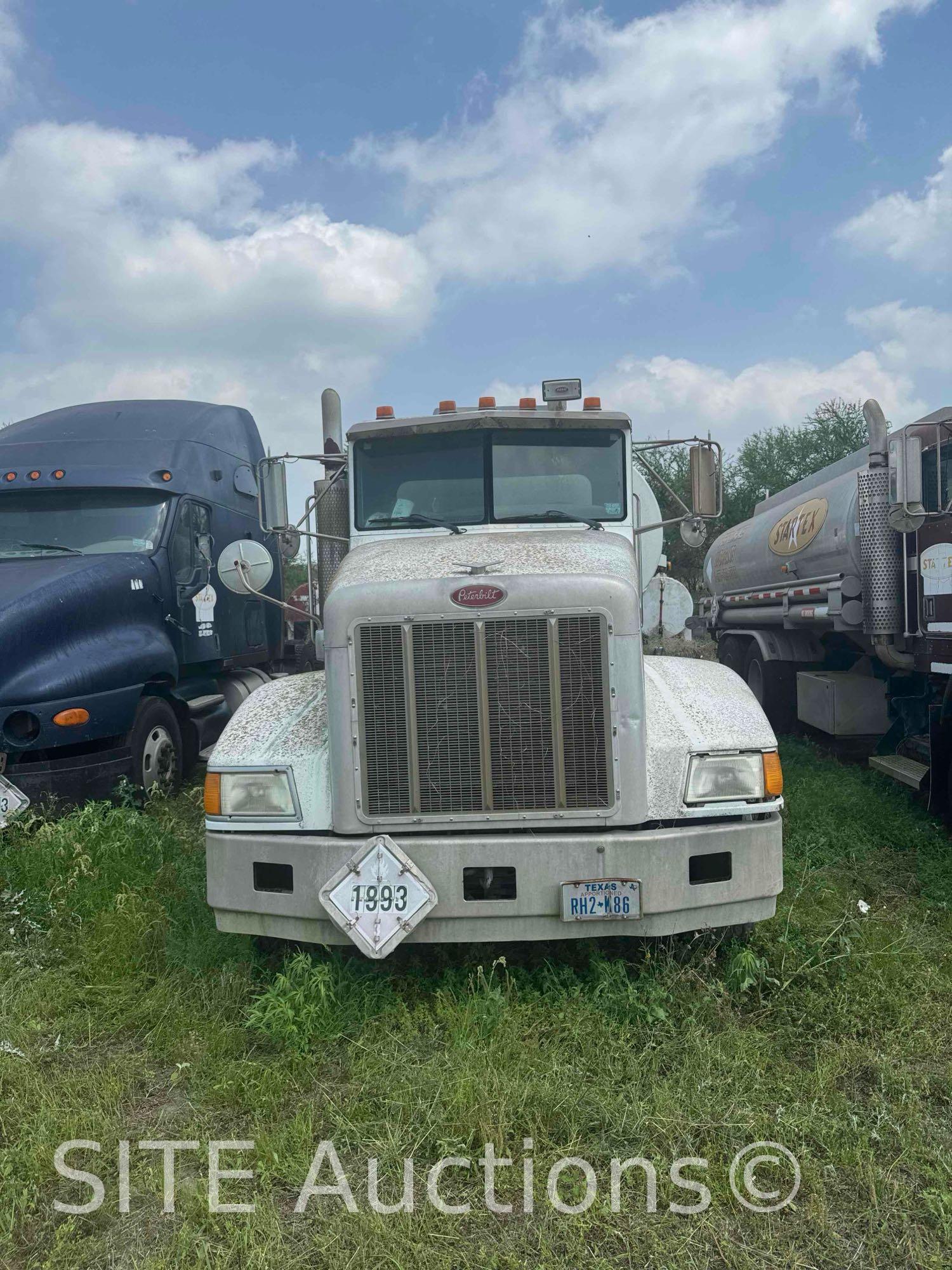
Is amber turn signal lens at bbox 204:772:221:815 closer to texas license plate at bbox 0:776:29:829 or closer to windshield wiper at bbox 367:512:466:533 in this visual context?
windshield wiper at bbox 367:512:466:533

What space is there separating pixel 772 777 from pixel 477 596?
4.60 feet

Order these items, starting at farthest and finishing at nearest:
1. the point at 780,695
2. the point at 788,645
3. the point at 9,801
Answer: the point at 780,695, the point at 788,645, the point at 9,801

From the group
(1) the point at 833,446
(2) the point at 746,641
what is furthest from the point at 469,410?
(1) the point at 833,446

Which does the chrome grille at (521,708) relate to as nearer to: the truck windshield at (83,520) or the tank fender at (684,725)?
the tank fender at (684,725)

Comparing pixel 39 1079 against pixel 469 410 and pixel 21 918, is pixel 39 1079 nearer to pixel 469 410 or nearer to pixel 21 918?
pixel 21 918

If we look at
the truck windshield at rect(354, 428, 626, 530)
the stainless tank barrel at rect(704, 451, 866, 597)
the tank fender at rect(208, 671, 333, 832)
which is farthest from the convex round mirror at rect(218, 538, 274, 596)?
the stainless tank barrel at rect(704, 451, 866, 597)

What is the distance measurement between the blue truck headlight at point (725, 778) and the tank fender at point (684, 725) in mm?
35

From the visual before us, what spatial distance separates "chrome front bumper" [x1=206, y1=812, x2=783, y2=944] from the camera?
3.63 metres

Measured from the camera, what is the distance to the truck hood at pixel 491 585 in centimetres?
365

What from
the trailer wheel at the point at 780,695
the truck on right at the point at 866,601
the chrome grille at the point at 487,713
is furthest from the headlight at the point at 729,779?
the trailer wheel at the point at 780,695

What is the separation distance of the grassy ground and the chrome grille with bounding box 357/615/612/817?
0.73 metres

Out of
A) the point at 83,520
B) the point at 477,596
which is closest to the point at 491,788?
the point at 477,596

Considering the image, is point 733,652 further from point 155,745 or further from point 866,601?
point 155,745

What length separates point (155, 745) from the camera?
280 inches
